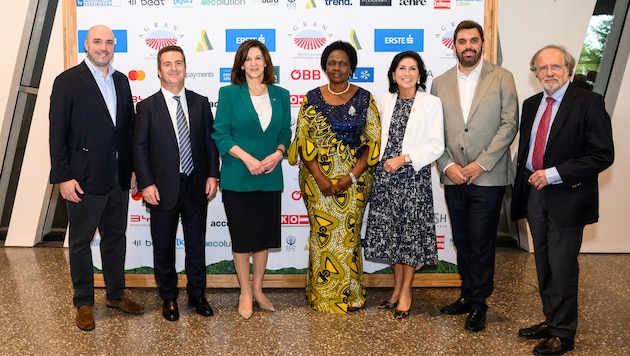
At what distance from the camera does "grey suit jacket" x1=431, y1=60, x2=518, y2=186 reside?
3.79m

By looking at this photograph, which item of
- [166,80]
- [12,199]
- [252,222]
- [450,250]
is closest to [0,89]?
[12,199]

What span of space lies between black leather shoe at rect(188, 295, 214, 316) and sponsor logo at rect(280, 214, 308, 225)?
100 centimetres

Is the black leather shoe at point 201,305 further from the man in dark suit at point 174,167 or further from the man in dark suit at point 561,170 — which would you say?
the man in dark suit at point 561,170

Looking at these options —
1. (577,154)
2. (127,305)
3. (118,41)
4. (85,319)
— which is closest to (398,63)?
(577,154)

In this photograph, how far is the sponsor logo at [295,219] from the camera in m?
4.91

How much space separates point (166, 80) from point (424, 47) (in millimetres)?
2045

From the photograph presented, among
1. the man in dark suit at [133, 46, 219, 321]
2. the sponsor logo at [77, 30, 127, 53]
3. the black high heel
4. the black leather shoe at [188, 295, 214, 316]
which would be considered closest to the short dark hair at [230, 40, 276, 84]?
the man in dark suit at [133, 46, 219, 321]

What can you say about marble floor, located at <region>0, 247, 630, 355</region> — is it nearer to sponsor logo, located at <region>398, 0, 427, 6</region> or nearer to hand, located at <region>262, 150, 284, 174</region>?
hand, located at <region>262, 150, 284, 174</region>

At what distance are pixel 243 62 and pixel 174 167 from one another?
0.86 meters

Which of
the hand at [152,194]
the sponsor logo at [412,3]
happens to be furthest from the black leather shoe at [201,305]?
the sponsor logo at [412,3]

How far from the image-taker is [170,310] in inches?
162

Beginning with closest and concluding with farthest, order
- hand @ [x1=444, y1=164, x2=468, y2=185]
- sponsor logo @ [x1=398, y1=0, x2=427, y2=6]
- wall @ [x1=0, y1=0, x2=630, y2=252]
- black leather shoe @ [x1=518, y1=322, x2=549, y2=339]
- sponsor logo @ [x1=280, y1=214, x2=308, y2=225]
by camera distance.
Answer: black leather shoe @ [x1=518, y1=322, x2=549, y2=339]
hand @ [x1=444, y1=164, x2=468, y2=185]
sponsor logo @ [x1=398, y1=0, x2=427, y2=6]
sponsor logo @ [x1=280, y1=214, x2=308, y2=225]
wall @ [x1=0, y1=0, x2=630, y2=252]

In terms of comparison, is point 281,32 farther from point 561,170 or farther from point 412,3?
point 561,170

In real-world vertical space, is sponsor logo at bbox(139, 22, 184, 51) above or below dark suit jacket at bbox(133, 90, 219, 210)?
above
